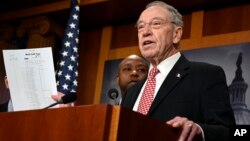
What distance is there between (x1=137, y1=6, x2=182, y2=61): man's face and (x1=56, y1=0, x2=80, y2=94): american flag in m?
2.08

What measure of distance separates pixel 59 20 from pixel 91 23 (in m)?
0.39

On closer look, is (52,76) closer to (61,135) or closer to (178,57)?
(61,135)

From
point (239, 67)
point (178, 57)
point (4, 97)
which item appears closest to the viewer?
point (178, 57)

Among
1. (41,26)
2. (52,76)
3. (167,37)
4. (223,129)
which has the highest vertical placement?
(41,26)

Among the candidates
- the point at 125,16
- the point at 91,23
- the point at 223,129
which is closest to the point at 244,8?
the point at 125,16

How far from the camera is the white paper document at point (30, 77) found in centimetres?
176

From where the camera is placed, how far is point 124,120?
1259mm

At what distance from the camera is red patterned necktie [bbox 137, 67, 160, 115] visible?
1.96 meters

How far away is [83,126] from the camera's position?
1.27m

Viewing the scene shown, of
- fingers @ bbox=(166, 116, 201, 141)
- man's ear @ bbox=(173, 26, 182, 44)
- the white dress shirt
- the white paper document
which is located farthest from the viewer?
man's ear @ bbox=(173, 26, 182, 44)

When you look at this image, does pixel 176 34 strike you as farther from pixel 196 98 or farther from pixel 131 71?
pixel 131 71

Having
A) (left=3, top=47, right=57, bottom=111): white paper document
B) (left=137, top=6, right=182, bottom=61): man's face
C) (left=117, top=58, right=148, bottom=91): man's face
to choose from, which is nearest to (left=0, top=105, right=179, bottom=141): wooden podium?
(left=3, top=47, right=57, bottom=111): white paper document

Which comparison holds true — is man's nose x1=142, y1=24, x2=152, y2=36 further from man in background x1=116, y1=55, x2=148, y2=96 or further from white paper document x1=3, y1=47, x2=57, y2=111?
man in background x1=116, y1=55, x2=148, y2=96

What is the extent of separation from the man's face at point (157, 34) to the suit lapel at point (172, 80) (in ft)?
0.53
